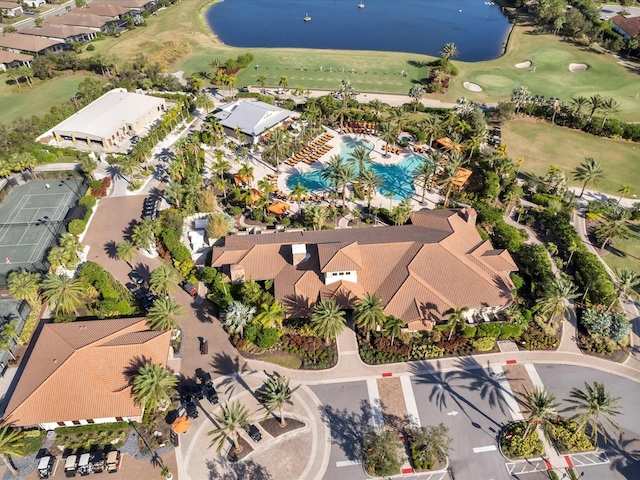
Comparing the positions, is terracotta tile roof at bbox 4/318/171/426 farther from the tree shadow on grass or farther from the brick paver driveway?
the tree shadow on grass

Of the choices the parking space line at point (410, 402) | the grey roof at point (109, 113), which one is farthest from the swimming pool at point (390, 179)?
the grey roof at point (109, 113)

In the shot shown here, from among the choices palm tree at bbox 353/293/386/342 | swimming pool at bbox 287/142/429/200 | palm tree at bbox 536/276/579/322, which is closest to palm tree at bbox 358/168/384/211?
swimming pool at bbox 287/142/429/200

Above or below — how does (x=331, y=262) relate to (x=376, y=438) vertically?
above

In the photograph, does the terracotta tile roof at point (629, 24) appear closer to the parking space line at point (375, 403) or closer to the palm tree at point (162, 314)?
the parking space line at point (375, 403)

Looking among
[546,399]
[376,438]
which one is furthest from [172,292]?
[546,399]

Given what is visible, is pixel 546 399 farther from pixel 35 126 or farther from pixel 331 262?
pixel 35 126
